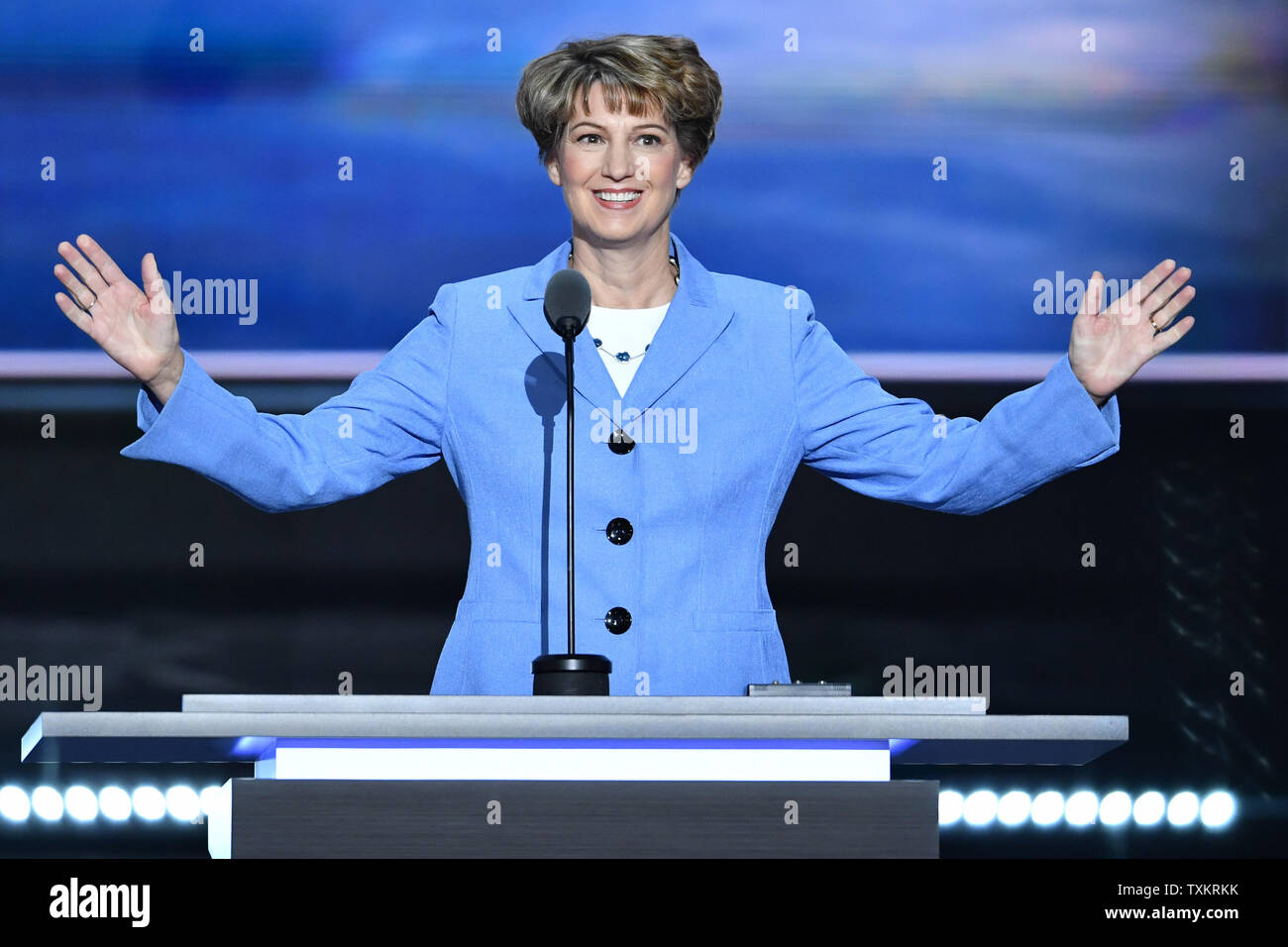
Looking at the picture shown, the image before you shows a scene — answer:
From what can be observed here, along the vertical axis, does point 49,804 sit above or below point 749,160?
below

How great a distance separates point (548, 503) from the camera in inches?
99.6

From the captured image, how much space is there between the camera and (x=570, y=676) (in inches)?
73.9

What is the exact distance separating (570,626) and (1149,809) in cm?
249

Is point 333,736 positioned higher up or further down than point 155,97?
further down

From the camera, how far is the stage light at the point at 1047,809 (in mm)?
4113

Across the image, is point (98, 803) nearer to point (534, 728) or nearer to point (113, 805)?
point (113, 805)

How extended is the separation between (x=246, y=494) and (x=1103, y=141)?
8.81 feet

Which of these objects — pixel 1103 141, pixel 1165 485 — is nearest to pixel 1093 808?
pixel 1165 485

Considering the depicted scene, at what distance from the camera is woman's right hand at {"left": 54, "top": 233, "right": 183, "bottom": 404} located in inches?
82.7

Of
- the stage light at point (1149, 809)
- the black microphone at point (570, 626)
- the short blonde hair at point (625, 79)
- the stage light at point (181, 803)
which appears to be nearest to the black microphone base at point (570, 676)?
the black microphone at point (570, 626)

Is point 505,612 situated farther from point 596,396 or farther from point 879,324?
point 879,324

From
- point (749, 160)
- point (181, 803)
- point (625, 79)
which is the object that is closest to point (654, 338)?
point (625, 79)
